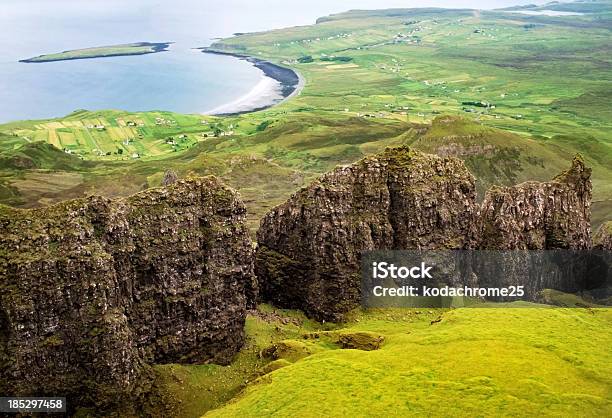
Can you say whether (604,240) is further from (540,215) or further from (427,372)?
(427,372)

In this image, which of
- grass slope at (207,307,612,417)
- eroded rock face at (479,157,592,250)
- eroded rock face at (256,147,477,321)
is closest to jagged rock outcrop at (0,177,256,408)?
eroded rock face at (256,147,477,321)

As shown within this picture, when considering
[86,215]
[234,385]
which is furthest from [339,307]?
[86,215]

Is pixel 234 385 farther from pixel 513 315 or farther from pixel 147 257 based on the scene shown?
pixel 513 315

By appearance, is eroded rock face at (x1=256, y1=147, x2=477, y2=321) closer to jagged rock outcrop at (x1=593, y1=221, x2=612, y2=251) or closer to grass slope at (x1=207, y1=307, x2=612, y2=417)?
grass slope at (x1=207, y1=307, x2=612, y2=417)

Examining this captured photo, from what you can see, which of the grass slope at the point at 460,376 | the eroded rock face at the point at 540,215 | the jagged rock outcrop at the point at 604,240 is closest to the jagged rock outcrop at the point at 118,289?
the grass slope at the point at 460,376

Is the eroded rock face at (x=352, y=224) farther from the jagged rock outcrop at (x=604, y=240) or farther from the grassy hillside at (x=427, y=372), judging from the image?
the jagged rock outcrop at (x=604, y=240)
